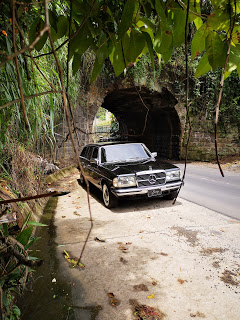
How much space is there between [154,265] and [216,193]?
3.84m

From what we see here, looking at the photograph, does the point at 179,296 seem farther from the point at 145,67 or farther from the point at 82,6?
the point at 145,67

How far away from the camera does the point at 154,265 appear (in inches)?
101

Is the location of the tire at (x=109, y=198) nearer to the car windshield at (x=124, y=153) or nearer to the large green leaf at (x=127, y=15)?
the car windshield at (x=124, y=153)

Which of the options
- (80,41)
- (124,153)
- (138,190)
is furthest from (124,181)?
(80,41)

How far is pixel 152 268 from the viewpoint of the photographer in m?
2.51

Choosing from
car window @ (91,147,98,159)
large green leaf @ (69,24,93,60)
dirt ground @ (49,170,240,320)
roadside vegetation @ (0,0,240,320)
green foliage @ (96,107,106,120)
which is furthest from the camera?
green foliage @ (96,107,106,120)

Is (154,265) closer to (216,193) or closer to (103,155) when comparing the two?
(103,155)

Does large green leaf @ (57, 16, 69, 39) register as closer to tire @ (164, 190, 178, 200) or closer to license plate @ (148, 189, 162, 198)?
license plate @ (148, 189, 162, 198)

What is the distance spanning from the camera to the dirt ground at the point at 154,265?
1916 mm

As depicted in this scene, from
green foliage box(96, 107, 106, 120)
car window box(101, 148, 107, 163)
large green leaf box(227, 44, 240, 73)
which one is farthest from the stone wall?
green foliage box(96, 107, 106, 120)

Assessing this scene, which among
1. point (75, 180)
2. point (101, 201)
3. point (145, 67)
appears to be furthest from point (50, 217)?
point (145, 67)

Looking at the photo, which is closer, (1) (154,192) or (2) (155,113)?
(1) (154,192)

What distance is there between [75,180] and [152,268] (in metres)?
5.84

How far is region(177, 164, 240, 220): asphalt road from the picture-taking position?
4568 mm
